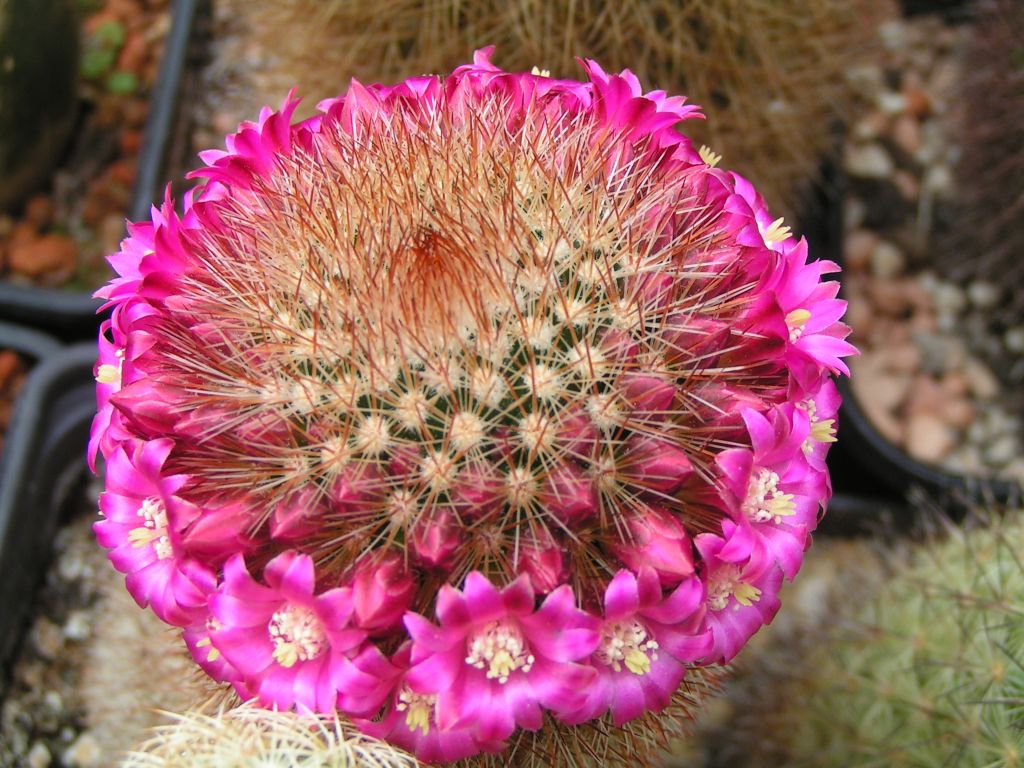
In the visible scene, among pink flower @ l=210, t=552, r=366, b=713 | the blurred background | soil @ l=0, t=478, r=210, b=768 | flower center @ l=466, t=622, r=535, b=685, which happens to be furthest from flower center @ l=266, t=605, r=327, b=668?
soil @ l=0, t=478, r=210, b=768

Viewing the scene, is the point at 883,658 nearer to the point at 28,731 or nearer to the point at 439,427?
the point at 439,427

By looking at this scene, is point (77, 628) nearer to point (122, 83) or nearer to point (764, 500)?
point (122, 83)

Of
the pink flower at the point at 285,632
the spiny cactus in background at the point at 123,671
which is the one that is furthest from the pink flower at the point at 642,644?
the spiny cactus in background at the point at 123,671

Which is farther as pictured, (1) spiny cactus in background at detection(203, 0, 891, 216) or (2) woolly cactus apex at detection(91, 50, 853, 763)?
(1) spiny cactus in background at detection(203, 0, 891, 216)

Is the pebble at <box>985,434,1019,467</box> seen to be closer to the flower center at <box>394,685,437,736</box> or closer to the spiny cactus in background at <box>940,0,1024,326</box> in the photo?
the spiny cactus in background at <box>940,0,1024,326</box>

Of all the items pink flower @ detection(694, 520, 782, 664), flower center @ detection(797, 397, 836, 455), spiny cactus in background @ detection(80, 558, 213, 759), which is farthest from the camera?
spiny cactus in background @ detection(80, 558, 213, 759)

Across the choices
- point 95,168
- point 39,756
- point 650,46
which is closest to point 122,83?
point 95,168

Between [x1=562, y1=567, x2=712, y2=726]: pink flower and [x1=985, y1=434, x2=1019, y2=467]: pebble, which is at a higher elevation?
[x1=562, y1=567, x2=712, y2=726]: pink flower
